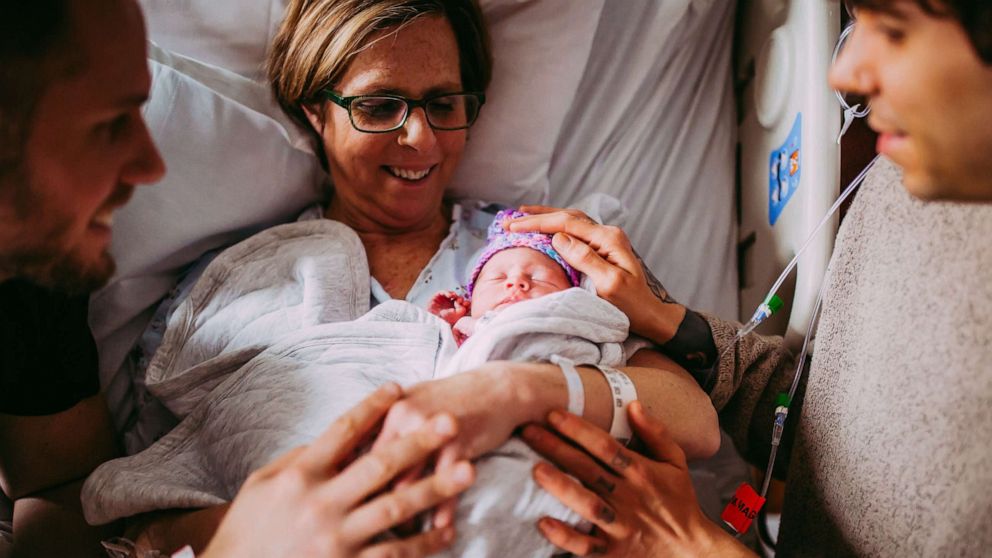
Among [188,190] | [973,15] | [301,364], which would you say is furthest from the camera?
[188,190]

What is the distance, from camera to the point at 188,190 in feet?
5.21

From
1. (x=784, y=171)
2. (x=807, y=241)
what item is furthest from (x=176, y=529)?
(x=784, y=171)

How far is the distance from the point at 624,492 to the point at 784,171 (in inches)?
37.7

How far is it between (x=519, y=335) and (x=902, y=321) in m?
0.63

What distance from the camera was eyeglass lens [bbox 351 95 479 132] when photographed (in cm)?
149

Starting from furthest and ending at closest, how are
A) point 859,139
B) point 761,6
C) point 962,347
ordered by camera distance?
point 761,6, point 859,139, point 962,347

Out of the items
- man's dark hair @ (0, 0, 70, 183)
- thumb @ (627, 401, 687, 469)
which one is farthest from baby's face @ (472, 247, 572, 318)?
man's dark hair @ (0, 0, 70, 183)

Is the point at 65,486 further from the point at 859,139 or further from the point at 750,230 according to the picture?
the point at 859,139

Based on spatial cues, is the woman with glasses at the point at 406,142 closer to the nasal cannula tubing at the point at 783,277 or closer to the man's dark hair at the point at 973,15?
the nasal cannula tubing at the point at 783,277

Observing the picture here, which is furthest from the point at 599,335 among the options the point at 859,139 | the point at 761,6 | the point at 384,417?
the point at 761,6

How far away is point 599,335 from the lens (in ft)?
4.11

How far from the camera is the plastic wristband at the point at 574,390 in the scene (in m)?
1.11

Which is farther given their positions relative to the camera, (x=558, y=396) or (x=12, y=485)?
(x=12, y=485)

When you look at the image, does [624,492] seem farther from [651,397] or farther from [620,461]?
[651,397]
